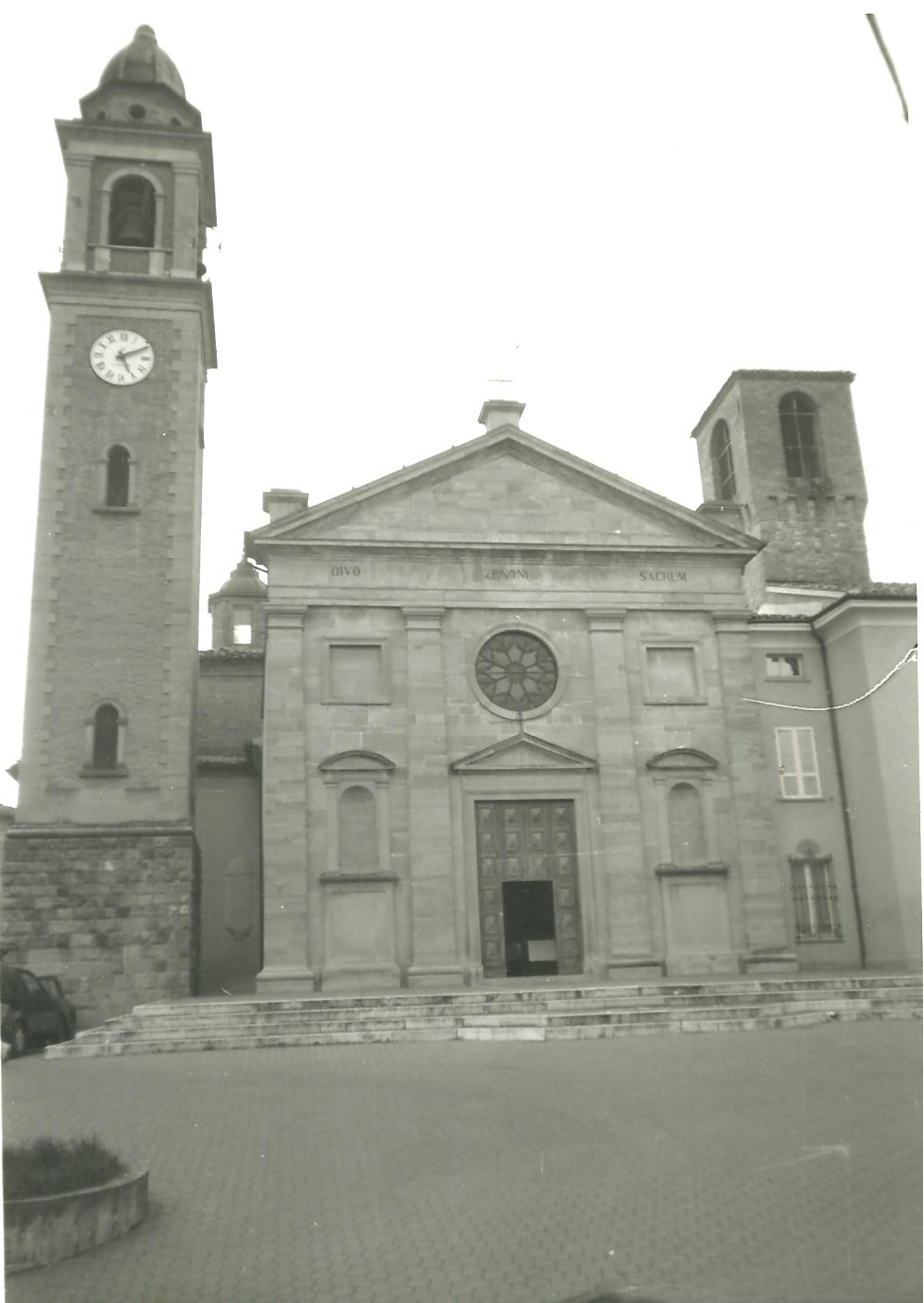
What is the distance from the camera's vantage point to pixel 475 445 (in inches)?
946

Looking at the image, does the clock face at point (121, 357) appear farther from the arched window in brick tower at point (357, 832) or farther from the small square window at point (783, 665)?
the small square window at point (783, 665)

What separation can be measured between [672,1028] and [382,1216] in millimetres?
9780

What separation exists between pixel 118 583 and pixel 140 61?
13900mm

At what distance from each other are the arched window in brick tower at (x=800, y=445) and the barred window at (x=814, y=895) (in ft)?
39.6

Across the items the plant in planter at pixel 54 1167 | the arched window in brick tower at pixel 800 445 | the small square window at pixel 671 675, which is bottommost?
the plant in planter at pixel 54 1167

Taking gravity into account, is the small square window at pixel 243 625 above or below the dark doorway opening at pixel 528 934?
above

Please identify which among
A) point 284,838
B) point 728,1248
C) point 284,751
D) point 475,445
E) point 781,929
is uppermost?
point 475,445

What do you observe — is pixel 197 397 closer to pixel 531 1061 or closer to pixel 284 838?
pixel 284 838

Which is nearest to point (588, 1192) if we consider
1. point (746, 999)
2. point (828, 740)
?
point (746, 999)

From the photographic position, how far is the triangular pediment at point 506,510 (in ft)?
76.1

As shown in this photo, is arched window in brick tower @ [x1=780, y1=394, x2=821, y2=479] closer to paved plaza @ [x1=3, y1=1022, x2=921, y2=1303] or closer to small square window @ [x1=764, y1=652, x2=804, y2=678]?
small square window @ [x1=764, y1=652, x2=804, y2=678]

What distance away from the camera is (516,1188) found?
22.8 ft

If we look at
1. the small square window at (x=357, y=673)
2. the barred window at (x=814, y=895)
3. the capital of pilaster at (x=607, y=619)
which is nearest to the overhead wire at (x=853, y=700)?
the barred window at (x=814, y=895)

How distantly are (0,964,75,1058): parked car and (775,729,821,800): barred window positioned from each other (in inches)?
562
